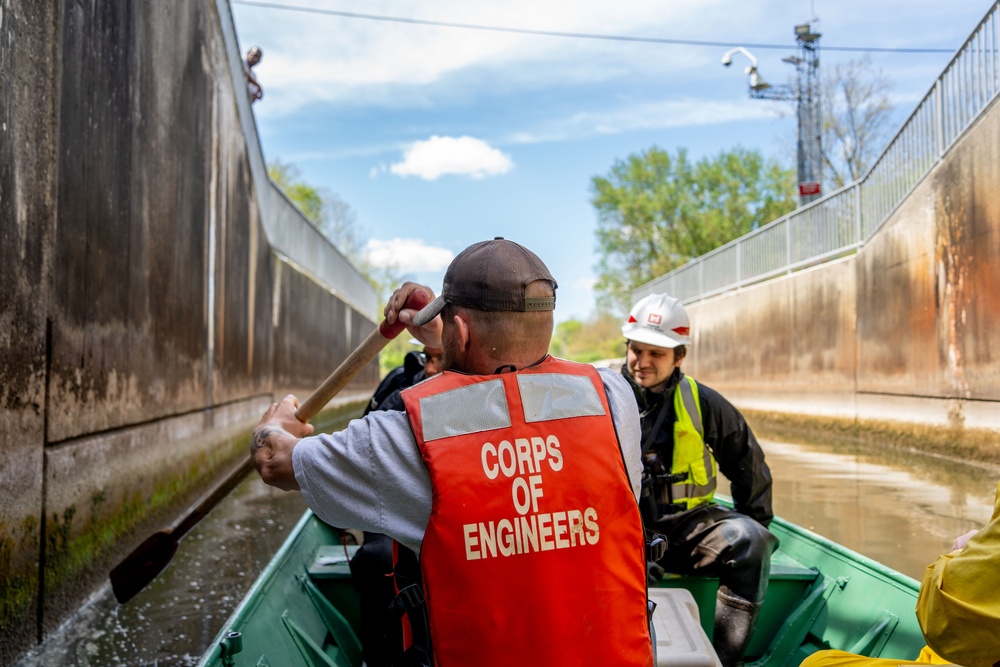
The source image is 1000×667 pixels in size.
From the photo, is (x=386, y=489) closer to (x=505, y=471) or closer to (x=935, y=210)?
(x=505, y=471)

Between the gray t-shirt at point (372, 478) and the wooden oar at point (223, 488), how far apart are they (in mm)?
739

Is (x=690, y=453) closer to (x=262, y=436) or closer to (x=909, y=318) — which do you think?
(x=262, y=436)

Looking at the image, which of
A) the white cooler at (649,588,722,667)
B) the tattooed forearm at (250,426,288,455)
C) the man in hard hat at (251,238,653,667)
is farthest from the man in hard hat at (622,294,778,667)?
the tattooed forearm at (250,426,288,455)

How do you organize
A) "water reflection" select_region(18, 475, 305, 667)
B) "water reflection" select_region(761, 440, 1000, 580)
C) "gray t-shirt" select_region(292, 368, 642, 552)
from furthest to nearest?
"water reflection" select_region(761, 440, 1000, 580)
"water reflection" select_region(18, 475, 305, 667)
"gray t-shirt" select_region(292, 368, 642, 552)

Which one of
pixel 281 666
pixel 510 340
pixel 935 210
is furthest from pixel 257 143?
pixel 510 340

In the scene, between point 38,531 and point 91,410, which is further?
point 91,410


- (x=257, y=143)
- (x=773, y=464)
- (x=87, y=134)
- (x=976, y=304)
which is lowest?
(x=773, y=464)

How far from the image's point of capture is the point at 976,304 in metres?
10.6

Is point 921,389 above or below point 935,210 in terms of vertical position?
below

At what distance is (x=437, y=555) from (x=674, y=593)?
1656mm

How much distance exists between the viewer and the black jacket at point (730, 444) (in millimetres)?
3850

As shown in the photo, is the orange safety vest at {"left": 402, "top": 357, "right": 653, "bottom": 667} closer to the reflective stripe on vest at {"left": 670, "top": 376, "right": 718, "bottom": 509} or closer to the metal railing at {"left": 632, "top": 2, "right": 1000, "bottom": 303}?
the reflective stripe on vest at {"left": 670, "top": 376, "right": 718, "bottom": 509}

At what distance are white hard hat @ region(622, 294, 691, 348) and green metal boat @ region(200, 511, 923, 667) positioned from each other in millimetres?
1103

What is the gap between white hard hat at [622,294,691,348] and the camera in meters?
4.06
